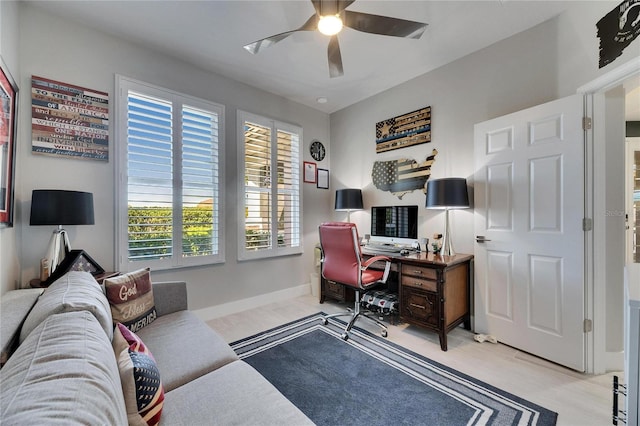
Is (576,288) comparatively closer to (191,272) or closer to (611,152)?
(611,152)

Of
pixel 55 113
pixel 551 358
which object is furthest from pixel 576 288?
pixel 55 113

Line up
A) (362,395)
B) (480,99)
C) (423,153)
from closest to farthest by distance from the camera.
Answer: (362,395) < (480,99) < (423,153)

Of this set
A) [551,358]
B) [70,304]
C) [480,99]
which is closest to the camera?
[70,304]

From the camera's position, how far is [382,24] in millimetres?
1781

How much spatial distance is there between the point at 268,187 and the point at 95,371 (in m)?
2.87

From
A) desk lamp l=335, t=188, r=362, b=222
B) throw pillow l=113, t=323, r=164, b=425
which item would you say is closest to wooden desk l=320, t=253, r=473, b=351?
desk lamp l=335, t=188, r=362, b=222

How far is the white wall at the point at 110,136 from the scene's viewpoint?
1.98m

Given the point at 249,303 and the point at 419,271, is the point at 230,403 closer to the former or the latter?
the point at 419,271

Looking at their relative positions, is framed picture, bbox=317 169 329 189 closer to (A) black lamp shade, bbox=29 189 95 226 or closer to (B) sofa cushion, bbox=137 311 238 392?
(B) sofa cushion, bbox=137 311 238 392

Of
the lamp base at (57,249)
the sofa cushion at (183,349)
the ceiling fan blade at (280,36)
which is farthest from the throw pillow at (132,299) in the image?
the ceiling fan blade at (280,36)

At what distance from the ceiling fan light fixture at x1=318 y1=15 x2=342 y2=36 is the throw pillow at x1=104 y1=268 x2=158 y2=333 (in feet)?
6.97

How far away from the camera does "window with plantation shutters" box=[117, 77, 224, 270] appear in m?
2.41

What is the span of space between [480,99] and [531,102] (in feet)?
1.46

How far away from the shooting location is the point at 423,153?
10.1ft
